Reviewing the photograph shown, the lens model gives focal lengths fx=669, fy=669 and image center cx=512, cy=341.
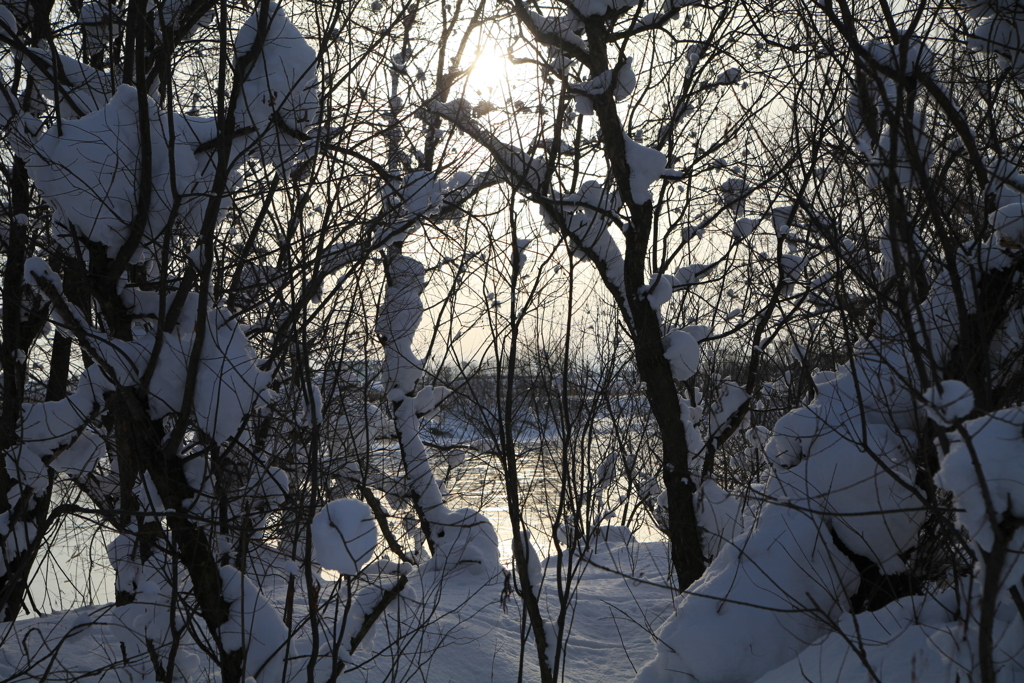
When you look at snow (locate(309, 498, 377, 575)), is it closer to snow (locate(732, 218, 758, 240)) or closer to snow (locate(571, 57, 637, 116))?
snow (locate(571, 57, 637, 116))

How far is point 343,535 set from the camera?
2232 mm

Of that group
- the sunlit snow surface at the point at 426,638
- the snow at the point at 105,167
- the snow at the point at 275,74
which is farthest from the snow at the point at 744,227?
the snow at the point at 105,167

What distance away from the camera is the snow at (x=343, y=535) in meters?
2.24

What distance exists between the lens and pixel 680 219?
254 inches

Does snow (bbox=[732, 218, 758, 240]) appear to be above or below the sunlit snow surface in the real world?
above

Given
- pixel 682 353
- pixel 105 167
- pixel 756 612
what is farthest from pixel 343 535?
pixel 682 353

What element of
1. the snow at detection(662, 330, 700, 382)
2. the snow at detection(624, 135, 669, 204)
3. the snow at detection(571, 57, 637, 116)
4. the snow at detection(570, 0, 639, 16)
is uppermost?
the snow at detection(570, 0, 639, 16)

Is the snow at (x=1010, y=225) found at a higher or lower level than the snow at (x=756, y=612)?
higher

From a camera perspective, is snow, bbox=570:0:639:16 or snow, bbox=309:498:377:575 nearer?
snow, bbox=309:498:377:575

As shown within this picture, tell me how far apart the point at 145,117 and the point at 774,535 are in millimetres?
3616

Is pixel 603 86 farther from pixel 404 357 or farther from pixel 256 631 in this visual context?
pixel 256 631

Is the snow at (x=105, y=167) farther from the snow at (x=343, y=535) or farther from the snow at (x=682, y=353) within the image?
the snow at (x=682, y=353)

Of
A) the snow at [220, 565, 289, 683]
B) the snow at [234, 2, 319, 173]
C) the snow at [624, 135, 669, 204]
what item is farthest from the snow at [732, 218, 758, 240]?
the snow at [220, 565, 289, 683]

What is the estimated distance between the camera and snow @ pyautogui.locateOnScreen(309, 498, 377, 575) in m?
2.24
